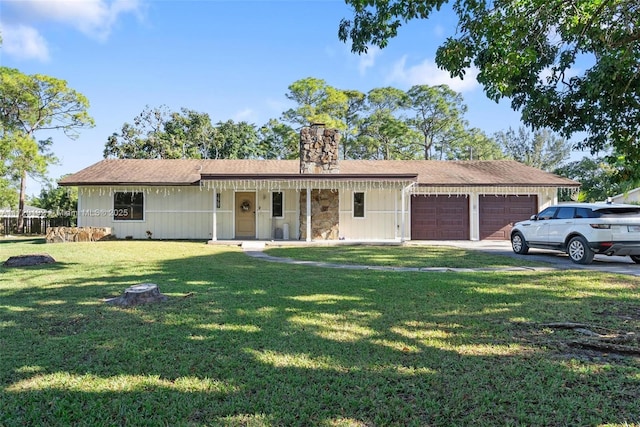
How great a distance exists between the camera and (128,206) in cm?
1758

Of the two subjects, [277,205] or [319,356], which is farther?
[277,205]

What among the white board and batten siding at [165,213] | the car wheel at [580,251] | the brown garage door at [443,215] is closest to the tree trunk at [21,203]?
the white board and batten siding at [165,213]

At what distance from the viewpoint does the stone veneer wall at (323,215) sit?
54.0 feet

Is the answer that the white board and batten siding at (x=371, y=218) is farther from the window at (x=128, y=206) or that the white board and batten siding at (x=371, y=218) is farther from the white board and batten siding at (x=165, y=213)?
the window at (x=128, y=206)

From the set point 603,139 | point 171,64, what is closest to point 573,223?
point 603,139

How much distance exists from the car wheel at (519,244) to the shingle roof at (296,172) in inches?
167

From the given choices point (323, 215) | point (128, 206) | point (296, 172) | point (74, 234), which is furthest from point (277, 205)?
point (74, 234)

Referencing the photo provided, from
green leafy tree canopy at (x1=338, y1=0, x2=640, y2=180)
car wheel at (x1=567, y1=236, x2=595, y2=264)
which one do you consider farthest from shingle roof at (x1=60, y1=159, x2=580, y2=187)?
green leafy tree canopy at (x1=338, y1=0, x2=640, y2=180)

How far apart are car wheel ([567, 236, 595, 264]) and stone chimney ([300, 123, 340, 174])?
944cm

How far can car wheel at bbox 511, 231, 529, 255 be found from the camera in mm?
11901

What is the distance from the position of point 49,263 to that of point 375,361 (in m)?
8.93

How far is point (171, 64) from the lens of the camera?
19.0 meters

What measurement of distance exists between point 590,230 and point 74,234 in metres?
17.1

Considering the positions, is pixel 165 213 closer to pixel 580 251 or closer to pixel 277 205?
pixel 277 205
